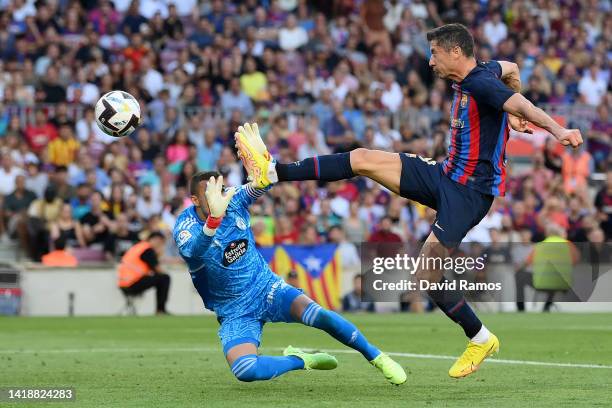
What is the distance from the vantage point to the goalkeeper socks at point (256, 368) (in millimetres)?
10359

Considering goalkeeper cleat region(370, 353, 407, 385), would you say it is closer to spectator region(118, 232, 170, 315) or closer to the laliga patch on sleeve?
the laliga patch on sleeve

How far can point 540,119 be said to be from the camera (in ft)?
32.8

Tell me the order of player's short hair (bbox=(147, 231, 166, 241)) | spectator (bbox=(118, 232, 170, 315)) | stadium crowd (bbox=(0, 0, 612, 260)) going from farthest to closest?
stadium crowd (bbox=(0, 0, 612, 260))
player's short hair (bbox=(147, 231, 166, 241))
spectator (bbox=(118, 232, 170, 315))

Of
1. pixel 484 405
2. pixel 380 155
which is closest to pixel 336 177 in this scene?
pixel 380 155

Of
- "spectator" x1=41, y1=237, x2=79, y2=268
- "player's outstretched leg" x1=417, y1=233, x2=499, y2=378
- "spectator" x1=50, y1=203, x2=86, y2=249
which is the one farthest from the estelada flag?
"player's outstretched leg" x1=417, y1=233, x2=499, y2=378

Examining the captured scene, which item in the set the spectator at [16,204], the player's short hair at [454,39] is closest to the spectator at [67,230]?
the spectator at [16,204]

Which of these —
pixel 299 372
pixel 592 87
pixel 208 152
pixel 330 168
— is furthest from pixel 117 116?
pixel 592 87

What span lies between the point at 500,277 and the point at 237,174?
524cm

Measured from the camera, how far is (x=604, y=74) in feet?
97.4

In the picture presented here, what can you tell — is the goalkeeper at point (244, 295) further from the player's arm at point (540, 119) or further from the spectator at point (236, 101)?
the spectator at point (236, 101)

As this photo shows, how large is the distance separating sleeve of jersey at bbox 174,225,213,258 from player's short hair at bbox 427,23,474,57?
2.56 m

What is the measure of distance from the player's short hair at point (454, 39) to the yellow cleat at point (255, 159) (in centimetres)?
174

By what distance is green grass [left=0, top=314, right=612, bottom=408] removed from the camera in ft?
32.8

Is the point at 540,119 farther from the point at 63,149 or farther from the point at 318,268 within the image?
the point at 63,149
